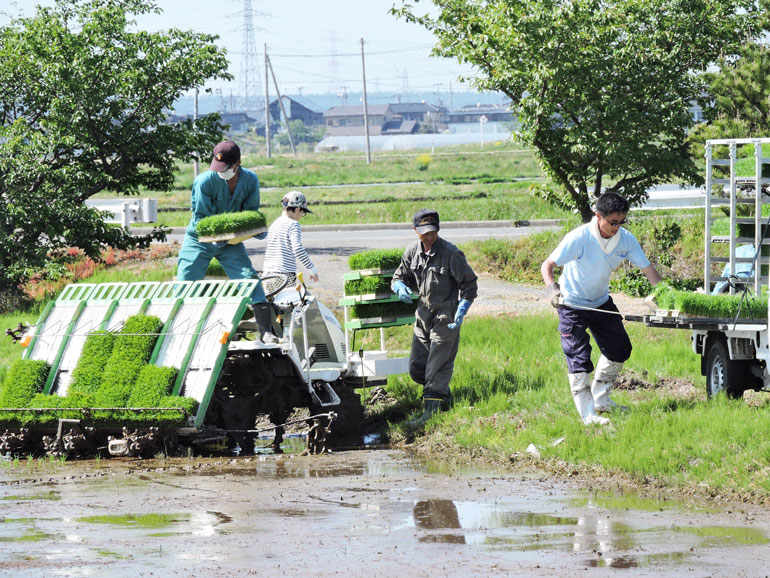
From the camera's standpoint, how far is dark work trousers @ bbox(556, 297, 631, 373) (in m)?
10.2

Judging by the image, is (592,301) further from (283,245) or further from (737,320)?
(283,245)

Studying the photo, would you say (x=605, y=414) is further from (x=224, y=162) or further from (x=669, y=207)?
(x=669, y=207)

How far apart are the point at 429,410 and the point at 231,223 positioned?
8.56 ft

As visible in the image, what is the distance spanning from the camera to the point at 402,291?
11203mm

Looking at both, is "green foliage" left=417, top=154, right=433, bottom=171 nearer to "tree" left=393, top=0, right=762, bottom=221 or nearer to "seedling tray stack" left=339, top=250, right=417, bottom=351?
"tree" left=393, top=0, right=762, bottom=221

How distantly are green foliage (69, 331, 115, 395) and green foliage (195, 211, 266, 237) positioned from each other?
136 centimetres

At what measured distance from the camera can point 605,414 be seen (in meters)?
10.4

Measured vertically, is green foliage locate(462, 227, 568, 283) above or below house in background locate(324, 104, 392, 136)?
below

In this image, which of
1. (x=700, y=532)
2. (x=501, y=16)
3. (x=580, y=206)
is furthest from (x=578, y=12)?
(x=700, y=532)

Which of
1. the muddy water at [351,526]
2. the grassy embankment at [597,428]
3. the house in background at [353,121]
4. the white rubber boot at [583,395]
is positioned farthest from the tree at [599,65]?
the house in background at [353,121]

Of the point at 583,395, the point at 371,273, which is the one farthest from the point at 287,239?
the point at 583,395

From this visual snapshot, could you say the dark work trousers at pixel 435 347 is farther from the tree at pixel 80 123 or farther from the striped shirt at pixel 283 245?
the tree at pixel 80 123

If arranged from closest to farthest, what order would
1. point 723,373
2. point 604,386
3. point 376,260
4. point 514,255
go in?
point 604,386 → point 723,373 → point 376,260 → point 514,255

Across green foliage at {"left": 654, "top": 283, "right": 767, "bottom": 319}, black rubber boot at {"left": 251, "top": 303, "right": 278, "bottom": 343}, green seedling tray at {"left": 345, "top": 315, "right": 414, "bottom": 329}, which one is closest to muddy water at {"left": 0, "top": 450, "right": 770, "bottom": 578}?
black rubber boot at {"left": 251, "top": 303, "right": 278, "bottom": 343}
